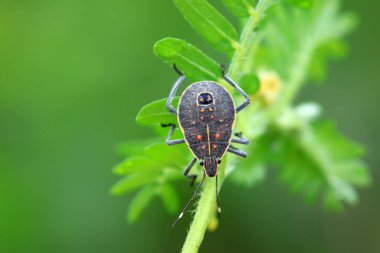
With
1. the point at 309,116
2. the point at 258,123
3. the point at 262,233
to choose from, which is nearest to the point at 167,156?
the point at 258,123

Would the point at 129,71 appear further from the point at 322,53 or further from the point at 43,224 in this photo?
the point at 322,53

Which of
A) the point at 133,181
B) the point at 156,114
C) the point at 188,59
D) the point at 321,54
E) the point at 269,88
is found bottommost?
the point at 321,54

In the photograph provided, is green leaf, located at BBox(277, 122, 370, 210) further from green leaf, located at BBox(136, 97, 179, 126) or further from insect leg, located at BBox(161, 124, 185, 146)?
green leaf, located at BBox(136, 97, 179, 126)

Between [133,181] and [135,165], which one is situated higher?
[135,165]

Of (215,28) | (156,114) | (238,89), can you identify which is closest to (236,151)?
(238,89)

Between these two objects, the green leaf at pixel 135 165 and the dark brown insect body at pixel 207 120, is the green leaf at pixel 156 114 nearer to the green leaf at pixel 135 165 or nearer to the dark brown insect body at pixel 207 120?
the dark brown insect body at pixel 207 120

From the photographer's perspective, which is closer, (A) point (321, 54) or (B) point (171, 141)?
(B) point (171, 141)

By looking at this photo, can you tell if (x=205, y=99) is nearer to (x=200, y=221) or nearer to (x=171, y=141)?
(x=171, y=141)
